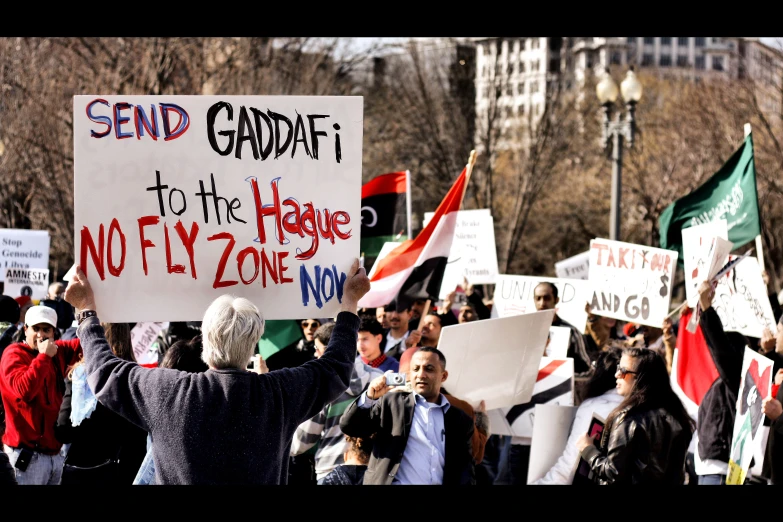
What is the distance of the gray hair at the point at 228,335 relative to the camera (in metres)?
3.78

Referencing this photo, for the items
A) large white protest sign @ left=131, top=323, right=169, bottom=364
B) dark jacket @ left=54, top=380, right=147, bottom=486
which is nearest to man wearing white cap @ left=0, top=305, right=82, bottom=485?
dark jacket @ left=54, top=380, right=147, bottom=486

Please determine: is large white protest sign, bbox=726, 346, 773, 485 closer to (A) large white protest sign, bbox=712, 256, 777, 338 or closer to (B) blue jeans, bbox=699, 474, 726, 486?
(B) blue jeans, bbox=699, 474, 726, 486

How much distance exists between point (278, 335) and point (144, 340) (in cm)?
157

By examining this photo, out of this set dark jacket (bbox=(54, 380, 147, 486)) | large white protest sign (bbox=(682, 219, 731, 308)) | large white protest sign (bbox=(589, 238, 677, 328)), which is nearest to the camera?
dark jacket (bbox=(54, 380, 147, 486))

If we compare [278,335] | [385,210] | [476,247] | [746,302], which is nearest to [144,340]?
[278,335]

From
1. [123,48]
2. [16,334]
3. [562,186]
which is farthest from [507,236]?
[16,334]

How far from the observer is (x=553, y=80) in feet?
99.6

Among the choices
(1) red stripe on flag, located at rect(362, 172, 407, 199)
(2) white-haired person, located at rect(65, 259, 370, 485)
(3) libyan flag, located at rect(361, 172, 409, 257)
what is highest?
(1) red stripe on flag, located at rect(362, 172, 407, 199)

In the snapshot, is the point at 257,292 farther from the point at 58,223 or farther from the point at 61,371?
the point at 58,223

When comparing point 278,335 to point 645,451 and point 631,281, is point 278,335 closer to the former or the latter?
point 631,281

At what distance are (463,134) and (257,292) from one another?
2500 cm

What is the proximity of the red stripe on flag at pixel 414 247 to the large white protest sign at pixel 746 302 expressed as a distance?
2.72 m

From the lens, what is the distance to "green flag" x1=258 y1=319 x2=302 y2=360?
345 inches

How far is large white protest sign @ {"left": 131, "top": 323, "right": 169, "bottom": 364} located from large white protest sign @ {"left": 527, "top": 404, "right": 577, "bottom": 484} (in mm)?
4245
